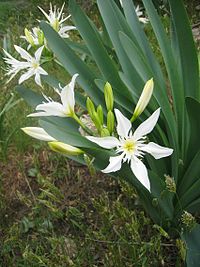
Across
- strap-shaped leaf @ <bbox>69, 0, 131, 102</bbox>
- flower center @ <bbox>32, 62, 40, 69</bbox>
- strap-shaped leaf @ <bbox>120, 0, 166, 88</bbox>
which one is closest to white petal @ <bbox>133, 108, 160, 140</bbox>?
strap-shaped leaf @ <bbox>69, 0, 131, 102</bbox>

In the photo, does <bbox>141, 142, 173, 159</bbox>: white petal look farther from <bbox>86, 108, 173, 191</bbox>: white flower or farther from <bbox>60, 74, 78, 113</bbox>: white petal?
<bbox>60, 74, 78, 113</bbox>: white petal

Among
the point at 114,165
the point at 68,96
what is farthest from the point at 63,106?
the point at 114,165

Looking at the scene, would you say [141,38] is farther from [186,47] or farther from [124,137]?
[124,137]

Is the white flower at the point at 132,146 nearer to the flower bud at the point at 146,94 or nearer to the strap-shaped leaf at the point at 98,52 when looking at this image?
the flower bud at the point at 146,94

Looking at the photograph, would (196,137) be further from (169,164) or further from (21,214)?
(21,214)

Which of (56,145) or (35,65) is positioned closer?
(56,145)

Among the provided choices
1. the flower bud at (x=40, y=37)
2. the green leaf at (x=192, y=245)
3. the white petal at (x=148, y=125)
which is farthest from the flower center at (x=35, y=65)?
the green leaf at (x=192, y=245)

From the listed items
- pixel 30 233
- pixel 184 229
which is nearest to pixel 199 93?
pixel 184 229
